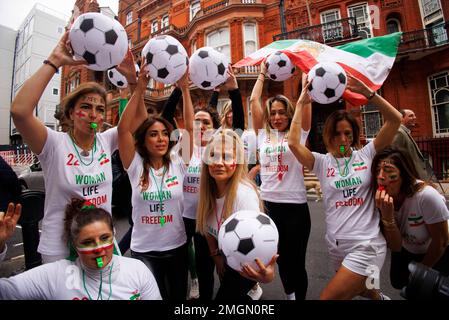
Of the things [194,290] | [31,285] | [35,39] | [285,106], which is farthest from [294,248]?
[35,39]

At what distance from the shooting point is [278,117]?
261 cm

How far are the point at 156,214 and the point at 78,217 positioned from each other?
60 centimetres

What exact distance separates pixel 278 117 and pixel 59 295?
2420 mm

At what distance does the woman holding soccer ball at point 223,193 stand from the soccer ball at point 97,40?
1.11 meters

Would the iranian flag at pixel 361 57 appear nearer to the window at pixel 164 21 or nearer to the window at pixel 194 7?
the window at pixel 194 7

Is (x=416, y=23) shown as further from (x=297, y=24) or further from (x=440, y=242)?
(x=440, y=242)

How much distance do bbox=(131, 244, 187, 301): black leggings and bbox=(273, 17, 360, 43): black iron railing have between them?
13.3m

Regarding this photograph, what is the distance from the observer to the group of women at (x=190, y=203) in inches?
58.9

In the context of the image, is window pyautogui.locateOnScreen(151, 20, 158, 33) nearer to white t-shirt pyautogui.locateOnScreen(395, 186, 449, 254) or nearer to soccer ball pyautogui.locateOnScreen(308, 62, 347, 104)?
soccer ball pyautogui.locateOnScreen(308, 62, 347, 104)

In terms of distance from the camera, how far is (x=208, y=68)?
2725 millimetres

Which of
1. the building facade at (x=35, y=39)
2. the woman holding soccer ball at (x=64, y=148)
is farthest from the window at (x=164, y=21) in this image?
the woman holding soccer ball at (x=64, y=148)
